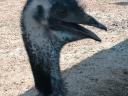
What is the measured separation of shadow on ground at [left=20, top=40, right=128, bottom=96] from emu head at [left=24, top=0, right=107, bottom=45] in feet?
6.05

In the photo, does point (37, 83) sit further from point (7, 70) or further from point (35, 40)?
point (7, 70)

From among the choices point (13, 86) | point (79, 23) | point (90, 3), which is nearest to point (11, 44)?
point (13, 86)

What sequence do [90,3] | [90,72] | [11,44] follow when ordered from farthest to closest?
[90,3]
[11,44]
[90,72]

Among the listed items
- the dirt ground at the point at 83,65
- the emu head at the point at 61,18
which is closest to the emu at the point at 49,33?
the emu head at the point at 61,18

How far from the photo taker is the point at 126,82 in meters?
5.73

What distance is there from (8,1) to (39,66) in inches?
307

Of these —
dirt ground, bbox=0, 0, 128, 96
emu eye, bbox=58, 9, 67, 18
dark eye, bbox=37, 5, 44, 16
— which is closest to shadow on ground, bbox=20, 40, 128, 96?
dirt ground, bbox=0, 0, 128, 96

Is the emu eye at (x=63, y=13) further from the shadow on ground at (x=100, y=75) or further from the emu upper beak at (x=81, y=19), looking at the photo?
the shadow on ground at (x=100, y=75)

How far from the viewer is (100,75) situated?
19.6ft

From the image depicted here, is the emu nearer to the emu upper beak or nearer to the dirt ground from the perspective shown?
the emu upper beak

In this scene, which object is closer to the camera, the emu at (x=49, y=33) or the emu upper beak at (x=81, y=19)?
the emu at (x=49, y=33)

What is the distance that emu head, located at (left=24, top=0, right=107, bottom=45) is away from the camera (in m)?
3.30

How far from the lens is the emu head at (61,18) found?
10.8 ft

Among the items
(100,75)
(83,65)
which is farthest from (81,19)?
(83,65)
